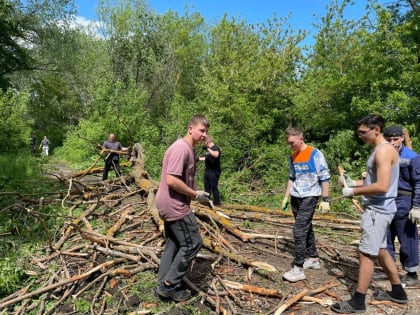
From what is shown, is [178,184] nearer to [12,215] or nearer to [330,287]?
[330,287]

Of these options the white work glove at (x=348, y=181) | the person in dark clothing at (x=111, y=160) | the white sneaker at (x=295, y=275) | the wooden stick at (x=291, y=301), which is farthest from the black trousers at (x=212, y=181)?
the wooden stick at (x=291, y=301)

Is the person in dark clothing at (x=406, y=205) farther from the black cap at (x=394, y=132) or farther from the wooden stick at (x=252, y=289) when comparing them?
the wooden stick at (x=252, y=289)

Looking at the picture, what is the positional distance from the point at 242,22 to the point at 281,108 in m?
5.52

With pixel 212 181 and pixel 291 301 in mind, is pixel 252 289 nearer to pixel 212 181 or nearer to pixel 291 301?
pixel 291 301

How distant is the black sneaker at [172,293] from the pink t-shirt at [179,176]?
703mm

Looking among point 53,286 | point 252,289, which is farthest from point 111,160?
point 252,289

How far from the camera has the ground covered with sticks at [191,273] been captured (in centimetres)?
367

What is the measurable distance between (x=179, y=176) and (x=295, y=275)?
1918mm

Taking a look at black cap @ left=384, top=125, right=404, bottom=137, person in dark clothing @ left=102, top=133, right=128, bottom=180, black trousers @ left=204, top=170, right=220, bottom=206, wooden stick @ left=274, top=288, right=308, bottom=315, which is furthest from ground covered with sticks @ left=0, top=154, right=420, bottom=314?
person in dark clothing @ left=102, top=133, right=128, bottom=180

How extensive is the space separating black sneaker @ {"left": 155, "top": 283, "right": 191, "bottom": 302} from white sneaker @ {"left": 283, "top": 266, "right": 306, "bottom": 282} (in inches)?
47.8

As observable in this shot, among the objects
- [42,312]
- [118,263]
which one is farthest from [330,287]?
[42,312]

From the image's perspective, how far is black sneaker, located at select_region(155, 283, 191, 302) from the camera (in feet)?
11.7

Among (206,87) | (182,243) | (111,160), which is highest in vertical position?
(206,87)

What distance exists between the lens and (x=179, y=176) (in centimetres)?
339
